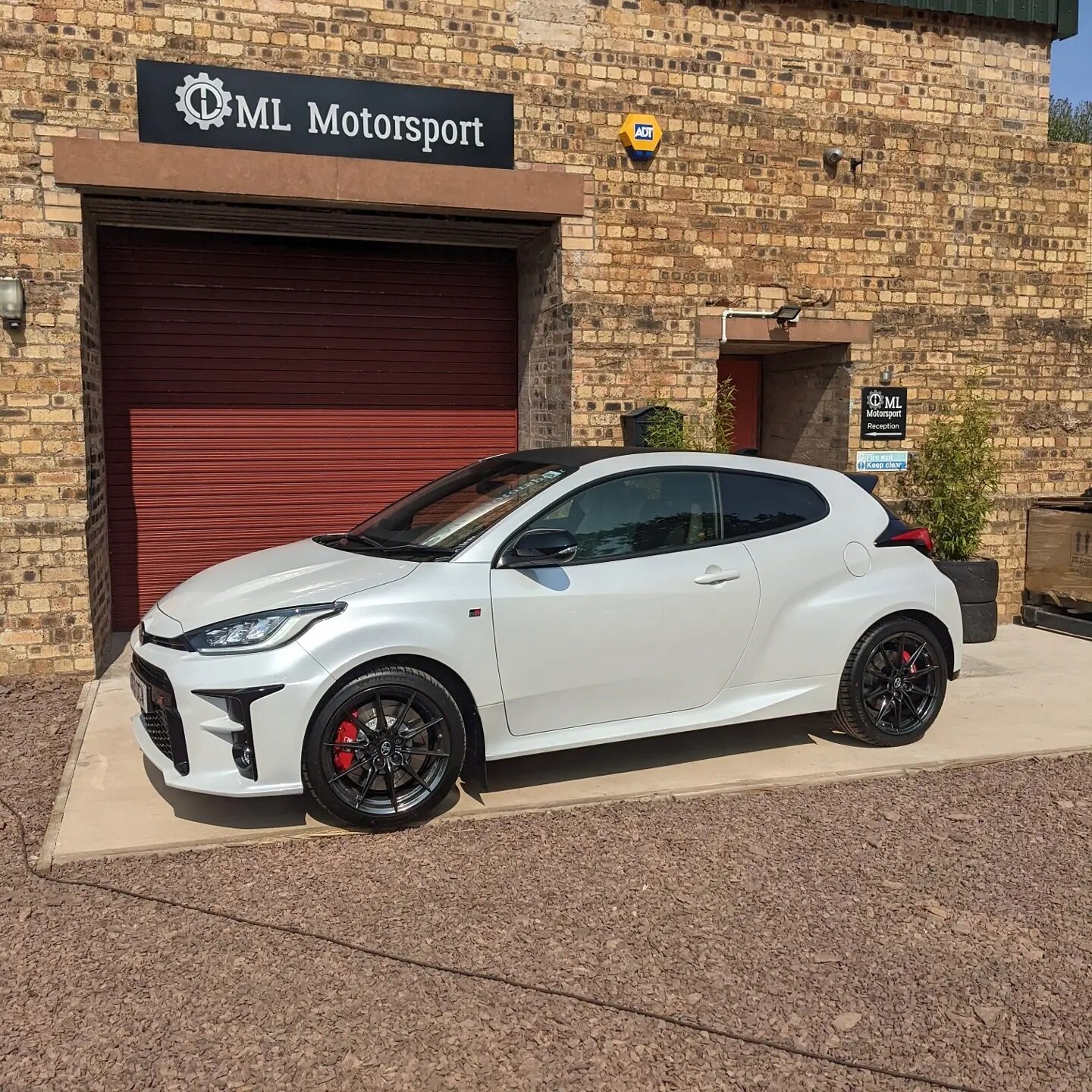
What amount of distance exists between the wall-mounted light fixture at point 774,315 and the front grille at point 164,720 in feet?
19.3

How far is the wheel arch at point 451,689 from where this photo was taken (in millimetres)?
4504

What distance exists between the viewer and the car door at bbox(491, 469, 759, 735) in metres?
4.89

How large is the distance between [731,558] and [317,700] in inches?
85.4

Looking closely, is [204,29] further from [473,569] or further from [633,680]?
[633,680]

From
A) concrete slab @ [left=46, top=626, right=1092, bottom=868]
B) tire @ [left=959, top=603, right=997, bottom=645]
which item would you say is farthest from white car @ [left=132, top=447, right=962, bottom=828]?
tire @ [left=959, top=603, right=997, bottom=645]

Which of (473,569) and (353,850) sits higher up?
(473,569)

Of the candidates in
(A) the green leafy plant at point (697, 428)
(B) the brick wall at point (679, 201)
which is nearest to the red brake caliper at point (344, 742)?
(B) the brick wall at point (679, 201)

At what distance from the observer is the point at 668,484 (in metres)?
5.41

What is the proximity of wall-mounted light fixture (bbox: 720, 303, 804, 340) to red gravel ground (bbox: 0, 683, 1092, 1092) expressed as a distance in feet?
16.4

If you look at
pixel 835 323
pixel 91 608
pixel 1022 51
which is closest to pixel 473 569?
pixel 91 608

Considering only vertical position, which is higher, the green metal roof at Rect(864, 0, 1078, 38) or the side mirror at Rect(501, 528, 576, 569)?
the green metal roof at Rect(864, 0, 1078, 38)

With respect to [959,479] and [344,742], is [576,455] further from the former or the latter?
[959,479]

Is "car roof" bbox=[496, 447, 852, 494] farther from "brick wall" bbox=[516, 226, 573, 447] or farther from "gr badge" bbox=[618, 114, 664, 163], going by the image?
"gr badge" bbox=[618, 114, 664, 163]

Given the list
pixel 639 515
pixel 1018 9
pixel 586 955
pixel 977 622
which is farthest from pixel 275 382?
pixel 1018 9
